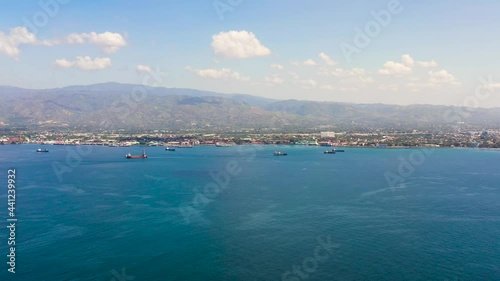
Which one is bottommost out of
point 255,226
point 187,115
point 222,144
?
point 255,226

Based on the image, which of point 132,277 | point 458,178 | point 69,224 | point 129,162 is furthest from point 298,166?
point 132,277

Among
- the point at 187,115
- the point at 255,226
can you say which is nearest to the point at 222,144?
the point at 255,226

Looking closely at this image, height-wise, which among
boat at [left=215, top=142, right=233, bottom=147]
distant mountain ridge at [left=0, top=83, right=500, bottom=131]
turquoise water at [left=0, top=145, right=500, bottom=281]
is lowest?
turquoise water at [left=0, top=145, right=500, bottom=281]

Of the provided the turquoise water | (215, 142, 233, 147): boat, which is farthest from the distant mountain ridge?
the turquoise water

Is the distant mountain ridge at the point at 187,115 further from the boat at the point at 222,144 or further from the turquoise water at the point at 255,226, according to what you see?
the turquoise water at the point at 255,226

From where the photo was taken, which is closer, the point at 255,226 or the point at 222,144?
the point at 255,226

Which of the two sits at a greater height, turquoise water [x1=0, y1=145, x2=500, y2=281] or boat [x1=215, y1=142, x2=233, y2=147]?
boat [x1=215, y1=142, x2=233, y2=147]

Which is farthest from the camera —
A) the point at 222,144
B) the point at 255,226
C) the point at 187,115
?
the point at 187,115

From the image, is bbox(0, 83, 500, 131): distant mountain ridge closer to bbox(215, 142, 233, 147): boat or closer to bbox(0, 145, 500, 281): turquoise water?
bbox(215, 142, 233, 147): boat

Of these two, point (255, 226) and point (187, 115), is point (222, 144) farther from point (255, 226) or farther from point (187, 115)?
point (187, 115)
